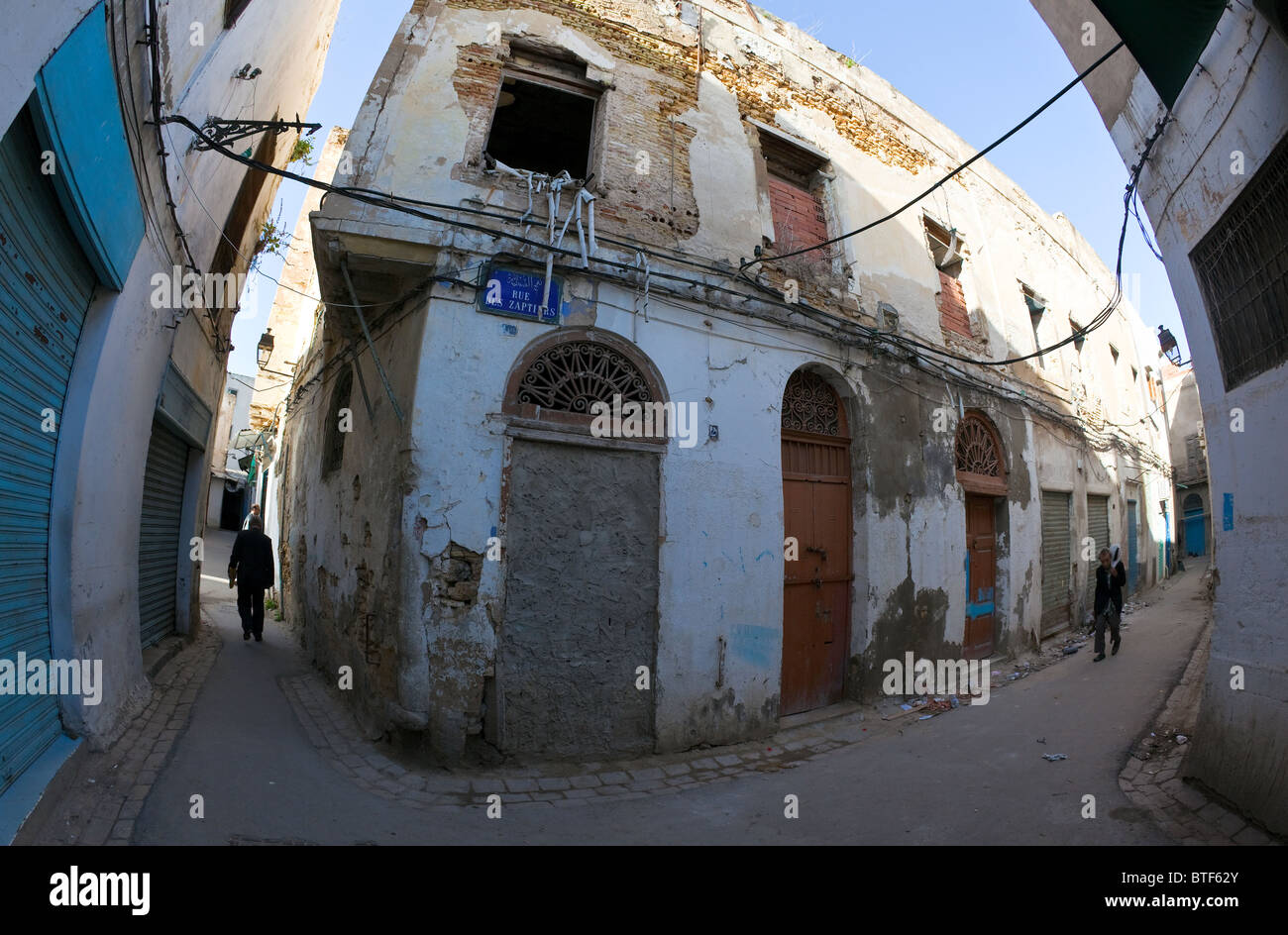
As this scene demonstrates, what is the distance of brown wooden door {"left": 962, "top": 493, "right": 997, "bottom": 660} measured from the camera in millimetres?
8625

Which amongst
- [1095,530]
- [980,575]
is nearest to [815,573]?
[980,575]

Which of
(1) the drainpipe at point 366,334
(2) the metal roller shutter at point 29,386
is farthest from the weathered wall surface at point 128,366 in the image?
(1) the drainpipe at point 366,334

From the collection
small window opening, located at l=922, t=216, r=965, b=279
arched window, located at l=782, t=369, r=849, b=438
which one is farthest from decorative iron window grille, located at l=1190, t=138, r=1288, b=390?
small window opening, located at l=922, t=216, r=965, b=279

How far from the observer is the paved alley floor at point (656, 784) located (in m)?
3.64

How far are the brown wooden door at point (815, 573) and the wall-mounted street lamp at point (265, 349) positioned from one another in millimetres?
11316

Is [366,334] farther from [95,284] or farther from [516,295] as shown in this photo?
[95,284]

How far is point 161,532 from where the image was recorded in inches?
276

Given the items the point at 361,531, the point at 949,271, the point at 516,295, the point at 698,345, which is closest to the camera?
the point at 516,295

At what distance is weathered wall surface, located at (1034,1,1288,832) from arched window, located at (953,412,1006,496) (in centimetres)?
404

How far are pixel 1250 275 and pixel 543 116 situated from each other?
650 centimetres

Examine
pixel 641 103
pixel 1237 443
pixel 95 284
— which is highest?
pixel 641 103

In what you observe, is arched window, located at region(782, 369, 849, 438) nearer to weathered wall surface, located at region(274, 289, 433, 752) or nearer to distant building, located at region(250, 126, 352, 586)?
weathered wall surface, located at region(274, 289, 433, 752)

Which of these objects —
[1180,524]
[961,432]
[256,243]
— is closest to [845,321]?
[961,432]

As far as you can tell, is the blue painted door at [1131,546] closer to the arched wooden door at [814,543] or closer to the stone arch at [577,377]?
the arched wooden door at [814,543]
